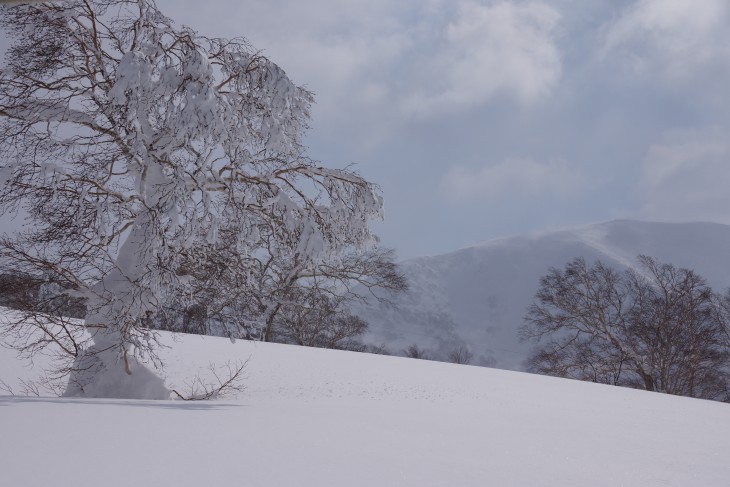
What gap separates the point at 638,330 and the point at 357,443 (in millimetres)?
27019

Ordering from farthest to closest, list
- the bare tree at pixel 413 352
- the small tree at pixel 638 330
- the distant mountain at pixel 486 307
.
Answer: the distant mountain at pixel 486 307 < the bare tree at pixel 413 352 < the small tree at pixel 638 330

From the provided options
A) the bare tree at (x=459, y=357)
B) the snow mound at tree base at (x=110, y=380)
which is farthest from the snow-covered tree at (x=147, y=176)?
the bare tree at (x=459, y=357)

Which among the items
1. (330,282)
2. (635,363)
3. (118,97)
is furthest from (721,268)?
(118,97)

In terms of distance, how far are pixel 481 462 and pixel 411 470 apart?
687mm

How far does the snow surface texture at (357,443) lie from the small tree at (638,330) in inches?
708

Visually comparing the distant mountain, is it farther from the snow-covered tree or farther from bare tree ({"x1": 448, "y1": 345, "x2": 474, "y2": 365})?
the snow-covered tree

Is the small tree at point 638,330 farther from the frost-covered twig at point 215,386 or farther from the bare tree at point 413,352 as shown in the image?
the frost-covered twig at point 215,386

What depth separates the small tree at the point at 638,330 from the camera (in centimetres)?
2627

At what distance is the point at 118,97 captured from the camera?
6.78 metres

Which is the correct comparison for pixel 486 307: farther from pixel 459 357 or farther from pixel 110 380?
pixel 110 380

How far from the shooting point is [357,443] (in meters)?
4.25

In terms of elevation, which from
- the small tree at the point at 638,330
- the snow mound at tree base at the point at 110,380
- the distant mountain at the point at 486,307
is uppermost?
the distant mountain at the point at 486,307

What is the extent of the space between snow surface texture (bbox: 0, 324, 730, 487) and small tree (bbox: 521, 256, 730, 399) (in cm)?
1798

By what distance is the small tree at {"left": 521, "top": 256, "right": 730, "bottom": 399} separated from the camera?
2627cm
